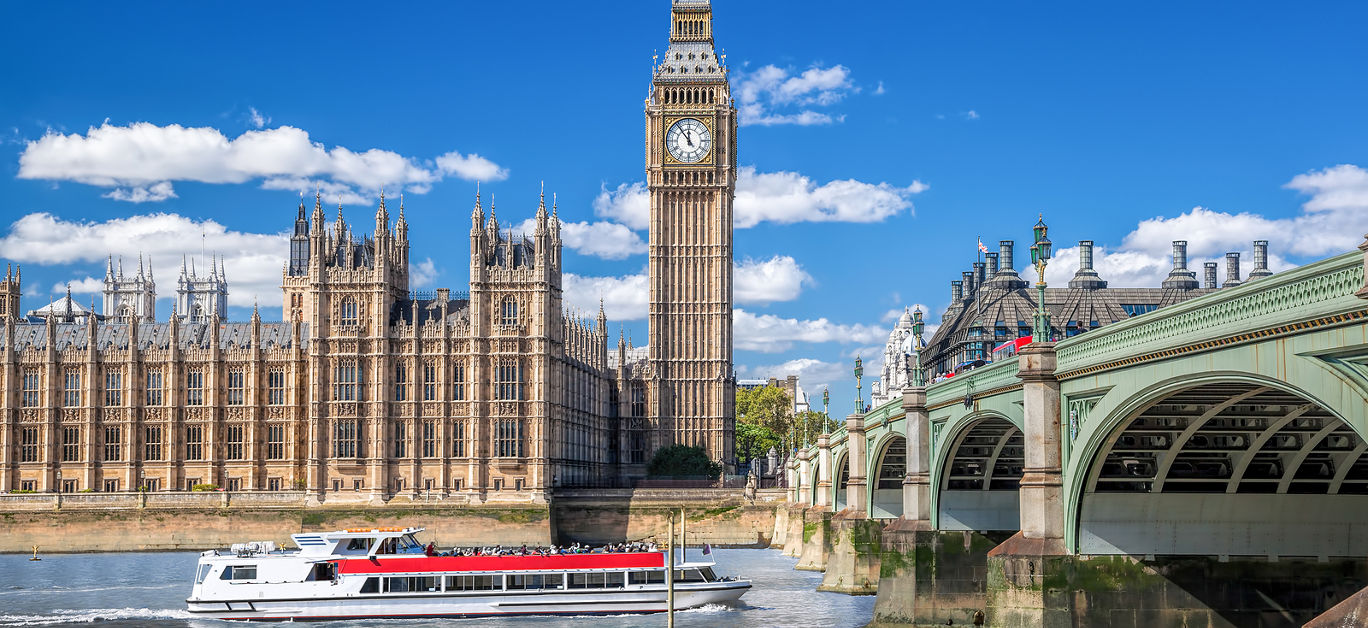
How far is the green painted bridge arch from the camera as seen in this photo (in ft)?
79.7

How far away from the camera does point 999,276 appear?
6358 inches

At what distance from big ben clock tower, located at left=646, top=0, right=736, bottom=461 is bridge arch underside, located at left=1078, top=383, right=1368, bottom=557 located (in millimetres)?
116663

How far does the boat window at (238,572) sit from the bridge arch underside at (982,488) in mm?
33001

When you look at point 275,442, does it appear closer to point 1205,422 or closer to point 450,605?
point 450,605

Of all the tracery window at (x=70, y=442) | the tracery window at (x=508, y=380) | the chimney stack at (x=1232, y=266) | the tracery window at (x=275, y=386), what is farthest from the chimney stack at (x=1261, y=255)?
the tracery window at (x=70, y=442)

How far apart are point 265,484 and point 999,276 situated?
242 feet

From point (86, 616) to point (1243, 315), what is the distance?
5699 cm

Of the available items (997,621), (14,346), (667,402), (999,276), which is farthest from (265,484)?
(997,621)

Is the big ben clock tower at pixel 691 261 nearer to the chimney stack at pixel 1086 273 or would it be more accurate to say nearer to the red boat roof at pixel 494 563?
the chimney stack at pixel 1086 273

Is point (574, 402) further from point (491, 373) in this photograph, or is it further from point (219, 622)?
point (219, 622)

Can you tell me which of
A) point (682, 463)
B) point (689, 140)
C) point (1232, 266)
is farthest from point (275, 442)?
point (1232, 266)

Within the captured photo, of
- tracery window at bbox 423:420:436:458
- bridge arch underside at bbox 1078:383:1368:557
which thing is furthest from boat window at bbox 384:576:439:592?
tracery window at bbox 423:420:436:458

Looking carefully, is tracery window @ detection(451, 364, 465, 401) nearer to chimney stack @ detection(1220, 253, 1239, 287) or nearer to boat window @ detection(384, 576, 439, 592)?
boat window @ detection(384, 576, 439, 592)

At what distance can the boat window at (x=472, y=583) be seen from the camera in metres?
71.6
